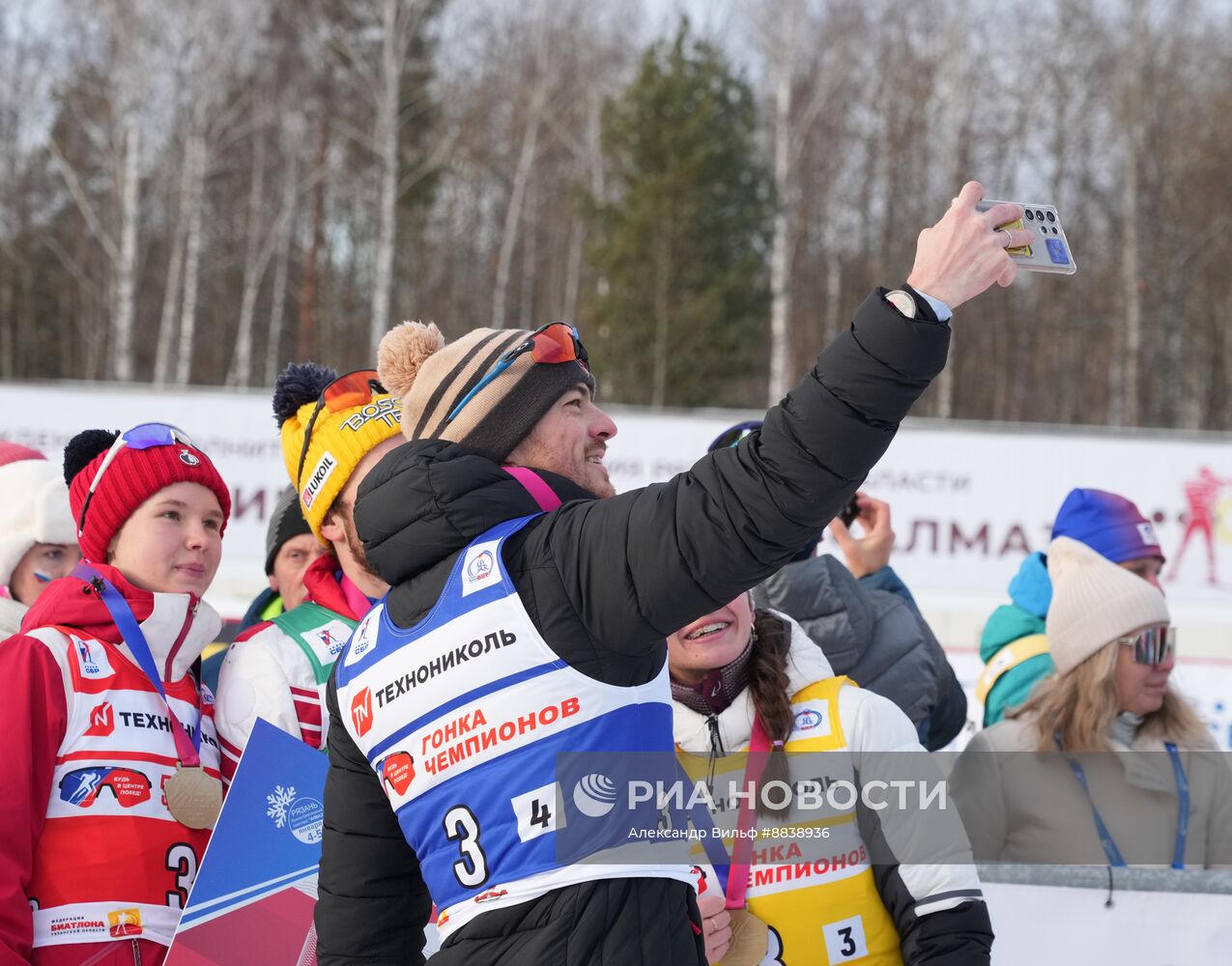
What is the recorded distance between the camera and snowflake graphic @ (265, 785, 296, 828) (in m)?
2.30

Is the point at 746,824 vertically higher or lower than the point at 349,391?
lower

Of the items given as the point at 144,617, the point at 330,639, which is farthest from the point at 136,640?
the point at 330,639

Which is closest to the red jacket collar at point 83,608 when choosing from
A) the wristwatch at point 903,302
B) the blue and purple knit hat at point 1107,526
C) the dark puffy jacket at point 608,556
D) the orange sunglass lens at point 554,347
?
the dark puffy jacket at point 608,556

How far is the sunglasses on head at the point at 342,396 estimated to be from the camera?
283 centimetres

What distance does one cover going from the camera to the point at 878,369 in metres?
1.37

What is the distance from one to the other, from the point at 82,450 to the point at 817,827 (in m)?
1.70

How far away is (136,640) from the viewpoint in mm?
2379

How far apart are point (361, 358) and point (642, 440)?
1031 inches

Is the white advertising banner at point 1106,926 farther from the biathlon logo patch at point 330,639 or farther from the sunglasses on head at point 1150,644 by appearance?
the biathlon logo patch at point 330,639

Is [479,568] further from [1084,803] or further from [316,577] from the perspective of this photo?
[1084,803]

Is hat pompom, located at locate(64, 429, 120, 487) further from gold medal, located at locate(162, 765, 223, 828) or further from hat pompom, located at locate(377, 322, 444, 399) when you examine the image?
hat pompom, located at locate(377, 322, 444, 399)

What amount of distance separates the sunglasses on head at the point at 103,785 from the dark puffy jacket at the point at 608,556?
69 centimetres

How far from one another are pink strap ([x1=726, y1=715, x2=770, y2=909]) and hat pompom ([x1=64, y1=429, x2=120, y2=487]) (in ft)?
4.98

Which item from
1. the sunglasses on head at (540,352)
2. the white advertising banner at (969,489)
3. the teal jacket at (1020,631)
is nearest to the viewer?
the sunglasses on head at (540,352)
